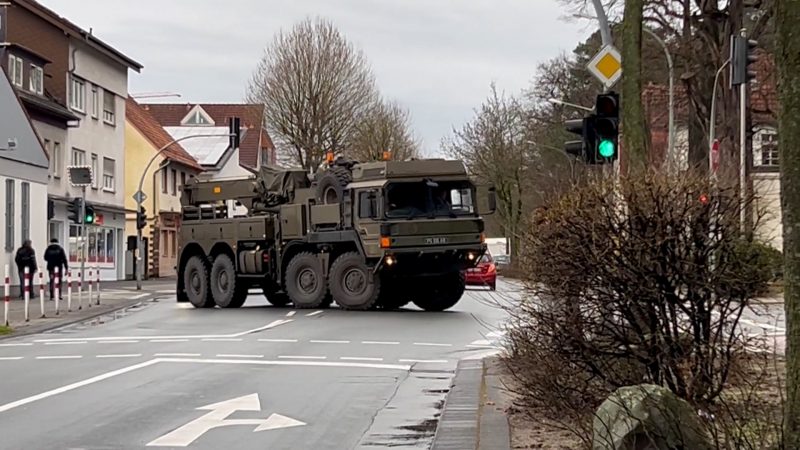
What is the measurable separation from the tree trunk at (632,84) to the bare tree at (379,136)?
4446cm

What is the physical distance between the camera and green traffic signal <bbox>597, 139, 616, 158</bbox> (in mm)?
14586

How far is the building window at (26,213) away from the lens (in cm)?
3616

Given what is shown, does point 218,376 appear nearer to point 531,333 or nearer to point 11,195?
point 531,333

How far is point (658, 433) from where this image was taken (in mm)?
6445

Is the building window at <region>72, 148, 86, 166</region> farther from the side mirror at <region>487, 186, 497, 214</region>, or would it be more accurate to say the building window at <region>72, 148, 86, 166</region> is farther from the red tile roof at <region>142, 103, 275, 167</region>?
the red tile roof at <region>142, 103, 275, 167</region>

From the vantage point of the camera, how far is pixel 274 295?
95.7 ft

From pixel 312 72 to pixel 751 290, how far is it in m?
54.9

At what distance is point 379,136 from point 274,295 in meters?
36.2

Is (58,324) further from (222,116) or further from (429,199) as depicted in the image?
(222,116)

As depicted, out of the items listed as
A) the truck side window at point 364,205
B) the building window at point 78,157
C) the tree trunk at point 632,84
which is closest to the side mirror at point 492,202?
the truck side window at point 364,205

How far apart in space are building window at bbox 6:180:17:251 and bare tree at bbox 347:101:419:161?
2577 cm

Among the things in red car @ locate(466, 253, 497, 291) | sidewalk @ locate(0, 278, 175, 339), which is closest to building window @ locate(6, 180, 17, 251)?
sidewalk @ locate(0, 278, 175, 339)

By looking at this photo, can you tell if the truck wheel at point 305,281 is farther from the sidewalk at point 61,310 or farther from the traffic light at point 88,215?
the traffic light at point 88,215

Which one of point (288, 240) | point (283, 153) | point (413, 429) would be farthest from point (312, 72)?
point (413, 429)
